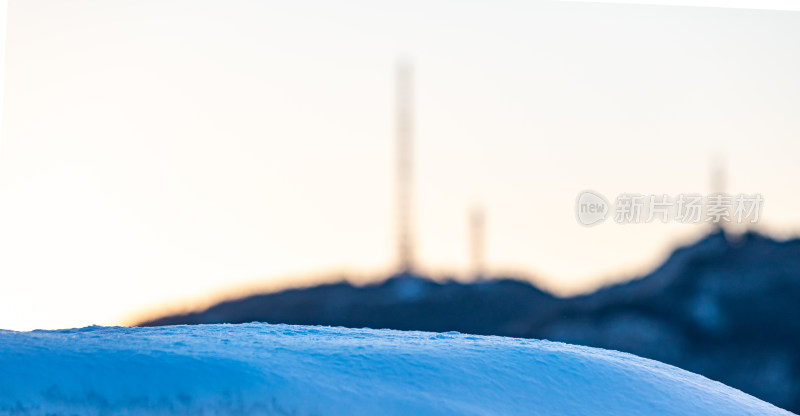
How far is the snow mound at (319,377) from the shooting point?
135cm

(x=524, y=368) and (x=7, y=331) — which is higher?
(x=7, y=331)

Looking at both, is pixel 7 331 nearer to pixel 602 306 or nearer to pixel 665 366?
pixel 665 366

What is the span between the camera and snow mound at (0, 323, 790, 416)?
1.35 m

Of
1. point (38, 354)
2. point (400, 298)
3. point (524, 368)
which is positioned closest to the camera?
point (38, 354)

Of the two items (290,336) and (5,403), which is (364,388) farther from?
(5,403)

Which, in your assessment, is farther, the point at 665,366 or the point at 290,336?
the point at 665,366

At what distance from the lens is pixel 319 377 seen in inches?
57.8

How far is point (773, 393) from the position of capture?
917 centimetres

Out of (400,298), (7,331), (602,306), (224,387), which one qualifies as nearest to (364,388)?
(224,387)


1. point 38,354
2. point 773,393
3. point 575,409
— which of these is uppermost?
point 38,354

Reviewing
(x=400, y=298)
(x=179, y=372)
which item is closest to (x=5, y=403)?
(x=179, y=372)

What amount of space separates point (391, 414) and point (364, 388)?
9 centimetres

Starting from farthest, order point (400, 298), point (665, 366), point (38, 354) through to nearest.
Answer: point (400, 298) → point (665, 366) → point (38, 354)

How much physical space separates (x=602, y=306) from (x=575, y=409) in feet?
26.5
